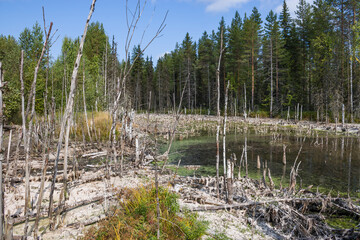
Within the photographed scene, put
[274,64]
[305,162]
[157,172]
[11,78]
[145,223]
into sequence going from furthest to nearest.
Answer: [274,64], [11,78], [305,162], [157,172], [145,223]

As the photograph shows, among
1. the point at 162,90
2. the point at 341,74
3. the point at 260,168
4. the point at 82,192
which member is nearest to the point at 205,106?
the point at 162,90

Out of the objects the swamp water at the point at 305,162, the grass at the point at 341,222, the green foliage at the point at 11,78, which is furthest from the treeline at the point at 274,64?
the grass at the point at 341,222

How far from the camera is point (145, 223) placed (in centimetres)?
341

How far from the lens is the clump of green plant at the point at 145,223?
314cm

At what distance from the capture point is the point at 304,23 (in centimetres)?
3500

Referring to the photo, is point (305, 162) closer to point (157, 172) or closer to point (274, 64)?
point (157, 172)

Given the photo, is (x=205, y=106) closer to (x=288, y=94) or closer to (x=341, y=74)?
(x=288, y=94)

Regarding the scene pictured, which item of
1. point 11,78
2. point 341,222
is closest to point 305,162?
point 341,222

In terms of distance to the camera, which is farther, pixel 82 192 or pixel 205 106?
pixel 205 106

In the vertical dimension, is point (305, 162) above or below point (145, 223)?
below

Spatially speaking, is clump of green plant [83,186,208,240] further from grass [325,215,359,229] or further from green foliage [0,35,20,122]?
green foliage [0,35,20,122]

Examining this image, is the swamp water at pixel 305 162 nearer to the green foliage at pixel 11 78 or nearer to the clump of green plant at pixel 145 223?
the clump of green plant at pixel 145 223

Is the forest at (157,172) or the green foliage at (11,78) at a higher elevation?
the green foliage at (11,78)

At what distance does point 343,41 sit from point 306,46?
10.8 metres
